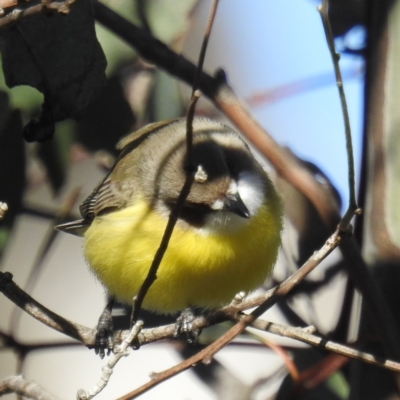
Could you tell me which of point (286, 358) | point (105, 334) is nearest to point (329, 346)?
point (286, 358)

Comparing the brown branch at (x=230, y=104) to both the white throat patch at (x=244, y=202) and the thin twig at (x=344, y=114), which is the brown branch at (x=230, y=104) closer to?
the white throat patch at (x=244, y=202)

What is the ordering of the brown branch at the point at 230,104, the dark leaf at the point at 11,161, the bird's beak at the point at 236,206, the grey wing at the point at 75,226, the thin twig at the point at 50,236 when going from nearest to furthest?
1. the bird's beak at the point at 236,206
2. the brown branch at the point at 230,104
3. the dark leaf at the point at 11,161
4. the grey wing at the point at 75,226
5. the thin twig at the point at 50,236

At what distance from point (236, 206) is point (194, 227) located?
0.20 meters

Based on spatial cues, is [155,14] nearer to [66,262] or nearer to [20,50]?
[20,50]

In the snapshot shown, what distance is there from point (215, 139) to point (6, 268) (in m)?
1.28

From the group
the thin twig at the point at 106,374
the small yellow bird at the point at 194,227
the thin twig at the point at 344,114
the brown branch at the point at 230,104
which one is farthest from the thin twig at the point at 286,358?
the thin twig at the point at 344,114

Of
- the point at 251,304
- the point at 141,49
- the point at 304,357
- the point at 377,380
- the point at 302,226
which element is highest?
the point at 141,49

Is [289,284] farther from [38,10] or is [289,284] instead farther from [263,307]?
[38,10]

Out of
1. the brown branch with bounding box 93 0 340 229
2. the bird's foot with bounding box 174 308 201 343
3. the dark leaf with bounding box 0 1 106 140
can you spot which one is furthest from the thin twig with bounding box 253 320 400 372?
the dark leaf with bounding box 0 1 106 140

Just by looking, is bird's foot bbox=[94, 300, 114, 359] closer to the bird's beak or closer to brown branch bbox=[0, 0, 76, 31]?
the bird's beak

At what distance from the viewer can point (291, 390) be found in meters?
2.63

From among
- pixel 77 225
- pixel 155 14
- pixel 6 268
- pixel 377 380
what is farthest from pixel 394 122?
pixel 6 268

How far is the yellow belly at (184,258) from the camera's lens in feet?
7.85

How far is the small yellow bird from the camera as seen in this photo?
238cm
